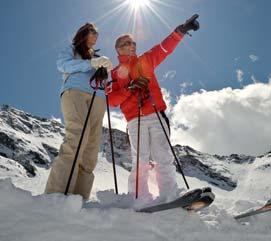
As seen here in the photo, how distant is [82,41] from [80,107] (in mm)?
1192

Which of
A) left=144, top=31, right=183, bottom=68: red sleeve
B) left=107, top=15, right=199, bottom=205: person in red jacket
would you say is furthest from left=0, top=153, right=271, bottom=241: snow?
left=144, top=31, right=183, bottom=68: red sleeve

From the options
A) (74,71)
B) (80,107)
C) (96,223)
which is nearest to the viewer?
(96,223)

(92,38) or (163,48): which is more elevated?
(163,48)

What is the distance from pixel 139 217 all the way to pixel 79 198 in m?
0.68

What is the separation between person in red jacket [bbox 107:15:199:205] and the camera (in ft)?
21.7

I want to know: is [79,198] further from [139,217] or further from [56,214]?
[139,217]

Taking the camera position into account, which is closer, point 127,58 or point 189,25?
point 189,25

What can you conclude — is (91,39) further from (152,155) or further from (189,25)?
(152,155)

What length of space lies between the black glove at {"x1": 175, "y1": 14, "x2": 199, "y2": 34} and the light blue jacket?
1971mm

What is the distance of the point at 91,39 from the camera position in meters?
6.75

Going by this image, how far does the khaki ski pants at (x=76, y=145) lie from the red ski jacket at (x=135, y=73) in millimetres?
859

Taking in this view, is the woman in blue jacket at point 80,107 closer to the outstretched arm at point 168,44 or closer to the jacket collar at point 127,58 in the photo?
the jacket collar at point 127,58

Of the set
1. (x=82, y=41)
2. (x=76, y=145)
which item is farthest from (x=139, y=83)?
(x=76, y=145)

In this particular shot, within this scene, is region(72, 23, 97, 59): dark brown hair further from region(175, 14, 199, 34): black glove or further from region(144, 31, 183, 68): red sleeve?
region(175, 14, 199, 34): black glove
